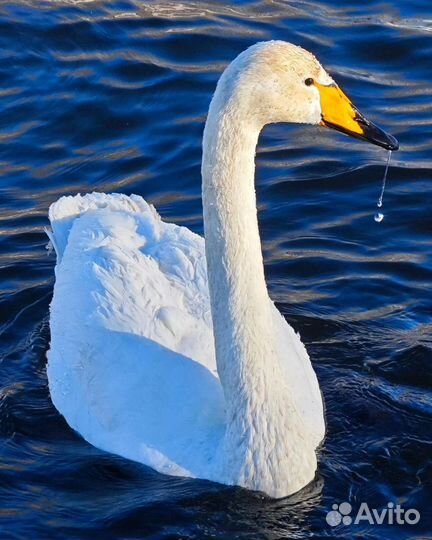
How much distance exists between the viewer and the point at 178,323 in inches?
338

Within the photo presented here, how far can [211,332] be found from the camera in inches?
341

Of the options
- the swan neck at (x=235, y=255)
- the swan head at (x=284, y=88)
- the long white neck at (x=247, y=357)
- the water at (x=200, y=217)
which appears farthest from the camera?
the water at (x=200, y=217)

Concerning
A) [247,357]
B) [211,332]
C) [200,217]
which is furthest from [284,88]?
[200,217]

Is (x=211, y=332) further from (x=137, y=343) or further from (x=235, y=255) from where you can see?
(x=235, y=255)

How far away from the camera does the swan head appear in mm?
6996

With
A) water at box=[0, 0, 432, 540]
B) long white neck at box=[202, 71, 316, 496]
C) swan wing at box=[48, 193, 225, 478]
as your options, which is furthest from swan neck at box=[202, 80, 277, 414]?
water at box=[0, 0, 432, 540]

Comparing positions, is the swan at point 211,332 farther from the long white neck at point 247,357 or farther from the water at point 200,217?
the water at point 200,217

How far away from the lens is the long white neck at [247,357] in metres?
7.36

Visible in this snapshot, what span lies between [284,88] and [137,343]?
2.13 metres

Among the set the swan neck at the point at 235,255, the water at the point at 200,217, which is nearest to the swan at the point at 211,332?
the swan neck at the point at 235,255

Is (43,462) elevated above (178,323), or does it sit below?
below

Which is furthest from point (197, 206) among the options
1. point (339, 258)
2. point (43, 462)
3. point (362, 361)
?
point (43, 462)

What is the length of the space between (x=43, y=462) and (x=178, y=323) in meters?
1.21

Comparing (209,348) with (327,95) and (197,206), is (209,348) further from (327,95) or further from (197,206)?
(197,206)
